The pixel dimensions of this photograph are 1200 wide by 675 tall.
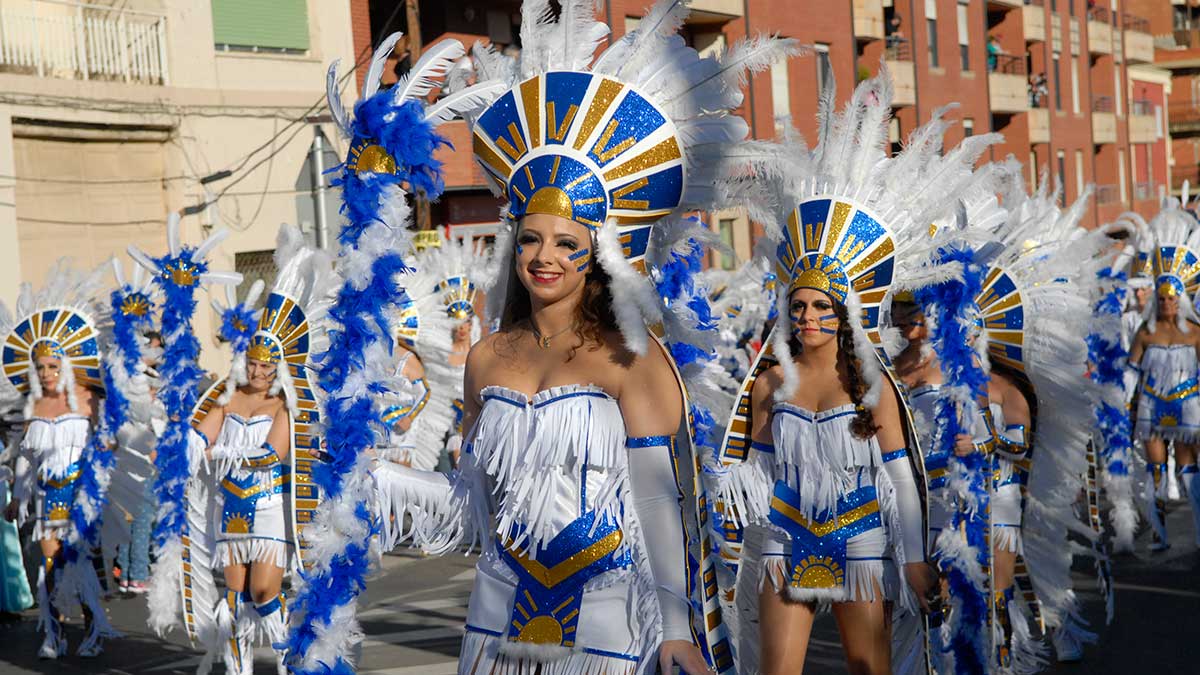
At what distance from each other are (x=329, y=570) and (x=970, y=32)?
41123mm

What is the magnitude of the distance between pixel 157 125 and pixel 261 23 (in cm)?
234

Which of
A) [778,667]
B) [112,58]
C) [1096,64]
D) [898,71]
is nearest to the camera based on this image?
[778,667]

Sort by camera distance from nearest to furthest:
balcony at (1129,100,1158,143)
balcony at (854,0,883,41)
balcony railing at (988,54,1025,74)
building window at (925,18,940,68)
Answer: balcony at (854,0,883,41), building window at (925,18,940,68), balcony railing at (988,54,1025,74), balcony at (1129,100,1158,143)

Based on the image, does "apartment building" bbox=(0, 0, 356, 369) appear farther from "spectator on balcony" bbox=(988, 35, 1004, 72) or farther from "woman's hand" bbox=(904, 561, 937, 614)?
"spectator on balcony" bbox=(988, 35, 1004, 72)

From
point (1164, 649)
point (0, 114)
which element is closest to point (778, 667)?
point (1164, 649)

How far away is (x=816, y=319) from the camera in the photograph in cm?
→ 621

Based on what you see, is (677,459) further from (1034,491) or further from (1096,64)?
(1096,64)

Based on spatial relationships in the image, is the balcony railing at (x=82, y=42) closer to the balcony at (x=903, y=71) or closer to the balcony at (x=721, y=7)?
the balcony at (x=721, y=7)

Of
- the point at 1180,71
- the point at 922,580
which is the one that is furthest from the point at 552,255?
the point at 1180,71

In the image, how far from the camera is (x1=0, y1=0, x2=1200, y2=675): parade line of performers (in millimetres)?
4156

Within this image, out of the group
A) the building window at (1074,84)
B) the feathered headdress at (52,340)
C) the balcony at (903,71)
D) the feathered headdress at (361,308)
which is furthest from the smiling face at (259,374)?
the building window at (1074,84)

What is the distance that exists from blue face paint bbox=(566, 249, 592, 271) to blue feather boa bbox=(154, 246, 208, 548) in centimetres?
557

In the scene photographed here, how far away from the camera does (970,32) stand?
4297 centimetres

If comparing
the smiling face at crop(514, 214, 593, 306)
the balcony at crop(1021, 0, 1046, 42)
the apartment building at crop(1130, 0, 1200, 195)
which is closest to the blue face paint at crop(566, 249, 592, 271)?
the smiling face at crop(514, 214, 593, 306)
